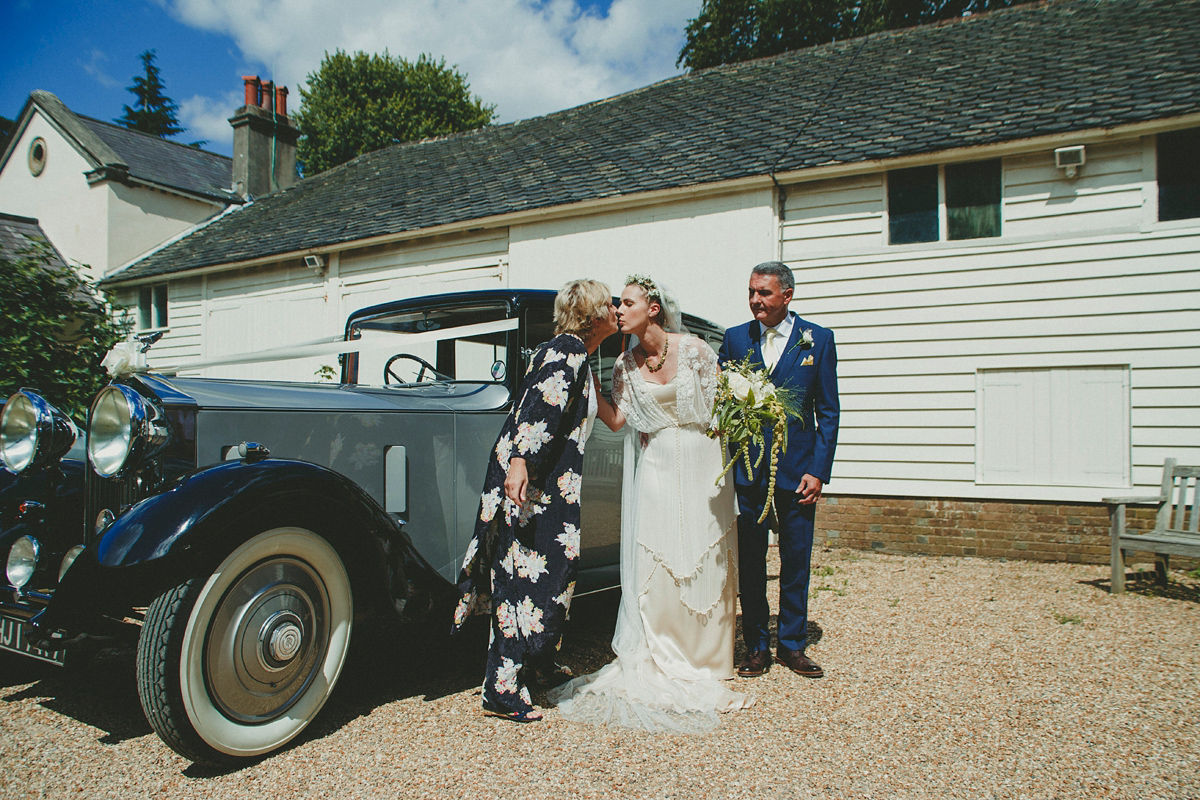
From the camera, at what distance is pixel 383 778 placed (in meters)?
2.45

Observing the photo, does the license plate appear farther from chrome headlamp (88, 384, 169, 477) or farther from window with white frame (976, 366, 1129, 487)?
window with white frame (976, 366, 1129, 487)

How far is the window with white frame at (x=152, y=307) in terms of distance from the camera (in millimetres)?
13469

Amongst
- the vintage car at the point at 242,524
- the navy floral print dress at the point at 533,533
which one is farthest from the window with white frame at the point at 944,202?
the navy floral print dress at the point at 533,533

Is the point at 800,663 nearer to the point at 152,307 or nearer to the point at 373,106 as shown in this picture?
the point at 152,307

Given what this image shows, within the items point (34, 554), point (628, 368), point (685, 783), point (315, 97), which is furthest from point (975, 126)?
point (315, 97)

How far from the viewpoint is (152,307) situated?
13539 mm

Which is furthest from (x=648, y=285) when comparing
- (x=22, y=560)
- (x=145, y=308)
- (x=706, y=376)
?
(x=145, y=308)

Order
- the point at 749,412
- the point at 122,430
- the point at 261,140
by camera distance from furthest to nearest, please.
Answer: the point at 261,140, the point at 749,412, the point at 122,430

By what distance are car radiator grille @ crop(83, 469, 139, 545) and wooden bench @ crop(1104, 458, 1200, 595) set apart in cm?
617

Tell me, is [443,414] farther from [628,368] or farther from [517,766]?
[517,766]

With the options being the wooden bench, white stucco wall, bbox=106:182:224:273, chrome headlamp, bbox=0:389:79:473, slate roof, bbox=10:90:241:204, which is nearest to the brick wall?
the wooden bench

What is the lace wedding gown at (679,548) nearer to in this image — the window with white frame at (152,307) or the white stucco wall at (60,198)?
the window with white frame at (152,307)

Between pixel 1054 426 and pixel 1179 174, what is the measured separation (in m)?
2.49

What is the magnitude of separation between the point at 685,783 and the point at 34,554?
2.75 m
